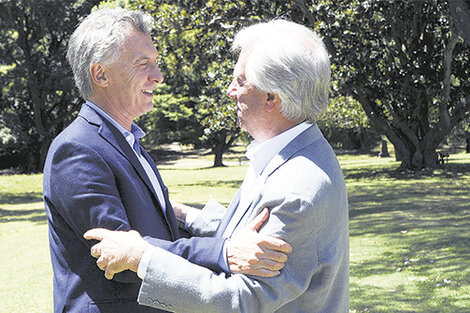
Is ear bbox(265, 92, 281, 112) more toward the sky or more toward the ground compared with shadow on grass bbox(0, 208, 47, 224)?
more toward the sky

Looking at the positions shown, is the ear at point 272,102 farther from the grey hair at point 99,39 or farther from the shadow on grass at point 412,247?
the shadow on grass at point 412,247

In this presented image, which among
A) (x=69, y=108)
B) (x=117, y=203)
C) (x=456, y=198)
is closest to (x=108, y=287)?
(x=117, y=203)

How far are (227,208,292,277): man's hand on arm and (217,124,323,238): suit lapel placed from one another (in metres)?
0.14

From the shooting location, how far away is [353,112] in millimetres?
25844

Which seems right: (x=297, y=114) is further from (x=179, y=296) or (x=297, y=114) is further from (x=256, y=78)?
(x=179, y=296)

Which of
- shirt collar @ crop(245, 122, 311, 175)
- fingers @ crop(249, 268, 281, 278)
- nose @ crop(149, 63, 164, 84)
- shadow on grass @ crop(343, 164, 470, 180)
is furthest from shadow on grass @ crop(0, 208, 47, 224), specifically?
fingers @ crop(249, 268, 281, 278)

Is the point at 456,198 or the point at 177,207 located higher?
the point at 177,207

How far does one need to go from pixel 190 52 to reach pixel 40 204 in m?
7.31

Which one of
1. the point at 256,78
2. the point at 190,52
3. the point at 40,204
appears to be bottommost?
the point at 40,204

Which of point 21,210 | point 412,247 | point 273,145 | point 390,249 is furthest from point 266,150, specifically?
point 21,210

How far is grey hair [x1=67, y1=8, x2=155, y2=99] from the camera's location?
250cm

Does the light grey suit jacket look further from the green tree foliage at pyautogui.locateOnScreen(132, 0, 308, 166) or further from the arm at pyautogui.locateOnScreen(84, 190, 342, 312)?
the green tree foliage at pyautogui.locateOnScreen(132, 0, 308, 166)

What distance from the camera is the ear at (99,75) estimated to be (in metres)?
2.53

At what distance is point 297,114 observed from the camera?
2.21 meters
